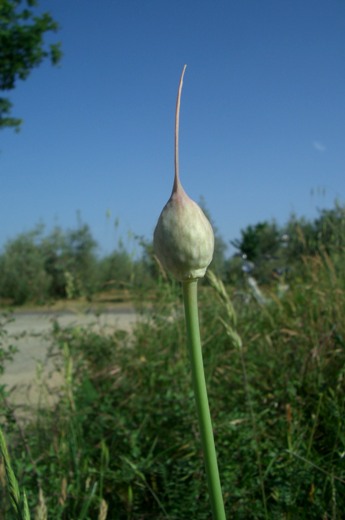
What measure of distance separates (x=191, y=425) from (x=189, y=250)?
43.9 inches

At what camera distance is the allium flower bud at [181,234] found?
0.34 m

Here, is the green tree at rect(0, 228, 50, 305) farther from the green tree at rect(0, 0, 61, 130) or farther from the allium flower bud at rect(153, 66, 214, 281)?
the allium flower bud at rect(153, 66, 214, 281)

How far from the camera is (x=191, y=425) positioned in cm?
137

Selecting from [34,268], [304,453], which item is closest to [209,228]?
[304,453]

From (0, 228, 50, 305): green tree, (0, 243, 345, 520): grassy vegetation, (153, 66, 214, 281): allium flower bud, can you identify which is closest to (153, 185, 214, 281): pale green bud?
(153, 66, 214, 281): allium flower bud

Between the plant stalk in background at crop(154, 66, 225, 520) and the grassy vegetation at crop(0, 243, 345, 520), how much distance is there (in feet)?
1.03

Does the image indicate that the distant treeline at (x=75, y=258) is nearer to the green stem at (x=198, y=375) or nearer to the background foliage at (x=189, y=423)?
the background foliage at (x=189, y=423)

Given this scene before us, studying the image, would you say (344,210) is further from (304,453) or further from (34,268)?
(34,268)

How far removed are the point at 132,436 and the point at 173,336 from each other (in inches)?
30.8

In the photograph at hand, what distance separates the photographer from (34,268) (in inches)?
429

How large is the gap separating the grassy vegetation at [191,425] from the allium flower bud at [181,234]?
15.0 inches

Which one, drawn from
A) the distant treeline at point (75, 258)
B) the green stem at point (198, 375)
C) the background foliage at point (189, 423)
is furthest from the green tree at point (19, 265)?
the green stem at point (198, 375)

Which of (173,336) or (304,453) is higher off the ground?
(173,336)

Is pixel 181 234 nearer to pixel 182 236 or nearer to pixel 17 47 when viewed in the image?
pixel 182 236
